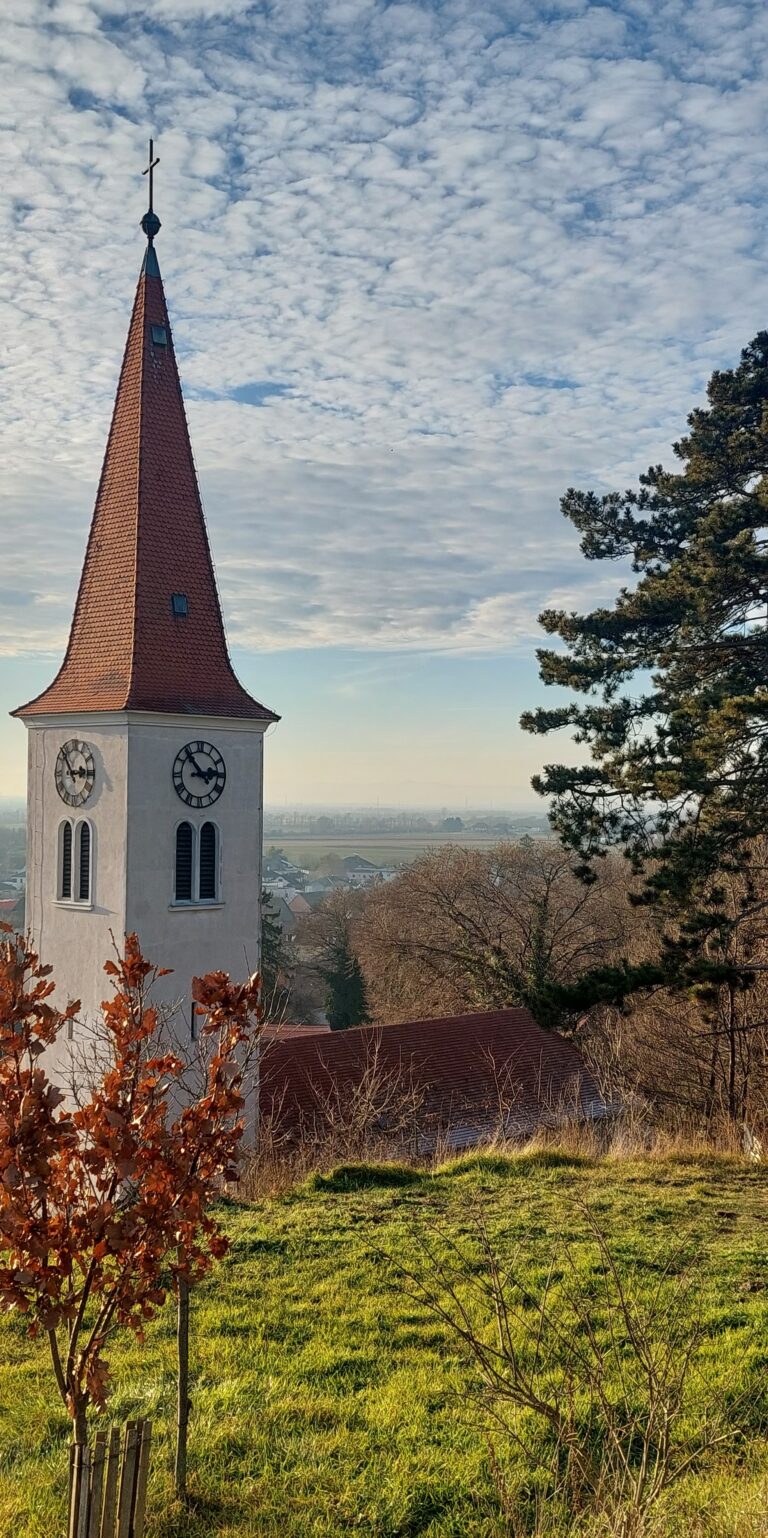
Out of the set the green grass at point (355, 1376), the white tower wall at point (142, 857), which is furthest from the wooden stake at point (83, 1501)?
the white tower wall at point (142, 857)

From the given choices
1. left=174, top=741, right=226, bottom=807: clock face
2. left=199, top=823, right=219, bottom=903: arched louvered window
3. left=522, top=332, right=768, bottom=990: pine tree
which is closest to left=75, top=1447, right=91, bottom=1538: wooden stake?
left=522, top=332, right=768, bottom=990: pine tree

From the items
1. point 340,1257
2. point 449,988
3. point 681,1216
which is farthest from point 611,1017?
point 340,1257

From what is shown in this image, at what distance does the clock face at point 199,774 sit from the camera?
18.8 meters

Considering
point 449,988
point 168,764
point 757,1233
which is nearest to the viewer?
point 757,1233

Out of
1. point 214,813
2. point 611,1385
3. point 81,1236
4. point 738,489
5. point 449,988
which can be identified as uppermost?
point 738,489

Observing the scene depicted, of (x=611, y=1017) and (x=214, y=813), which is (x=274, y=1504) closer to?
(x=214, y=813)

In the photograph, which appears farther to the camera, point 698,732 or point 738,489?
point 738,489

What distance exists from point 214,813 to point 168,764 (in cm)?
137

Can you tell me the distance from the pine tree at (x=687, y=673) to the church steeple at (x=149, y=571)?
259 inches

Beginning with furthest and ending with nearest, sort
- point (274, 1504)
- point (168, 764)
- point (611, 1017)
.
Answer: point (611, 1017) → point (168, 764) → point (274, 1504)

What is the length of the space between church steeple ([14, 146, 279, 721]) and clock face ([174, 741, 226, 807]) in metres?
0.80

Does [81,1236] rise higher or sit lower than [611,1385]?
higher

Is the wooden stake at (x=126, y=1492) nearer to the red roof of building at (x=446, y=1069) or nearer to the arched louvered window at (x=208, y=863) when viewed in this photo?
the red roof of building at (x=446, y=1069)

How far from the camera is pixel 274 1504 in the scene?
15.4 feet
